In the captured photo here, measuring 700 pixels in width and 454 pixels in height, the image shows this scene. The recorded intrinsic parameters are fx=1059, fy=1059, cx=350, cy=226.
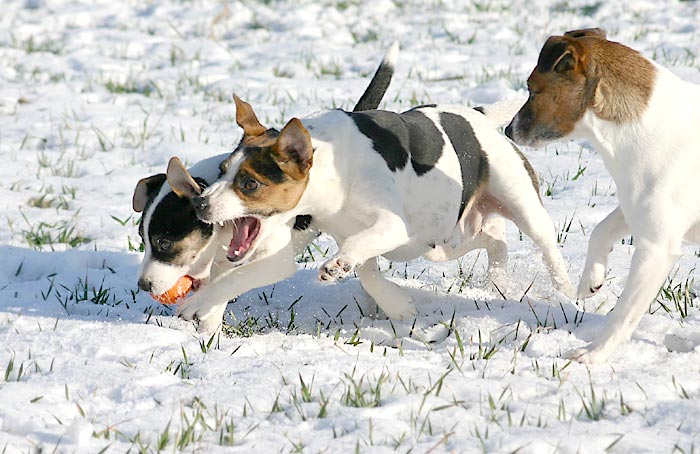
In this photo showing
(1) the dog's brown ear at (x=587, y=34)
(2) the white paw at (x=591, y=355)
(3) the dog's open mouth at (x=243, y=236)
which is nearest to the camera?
(2) the white paw at (x=591, y=355)

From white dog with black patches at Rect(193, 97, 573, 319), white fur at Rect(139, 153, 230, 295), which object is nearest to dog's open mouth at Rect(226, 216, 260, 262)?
white dog with black patches at Rect(193, 97, 573, 319)

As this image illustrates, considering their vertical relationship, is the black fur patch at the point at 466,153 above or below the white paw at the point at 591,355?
above

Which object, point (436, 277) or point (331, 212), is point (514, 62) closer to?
point (436, 277)

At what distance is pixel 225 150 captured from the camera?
8.11 metres

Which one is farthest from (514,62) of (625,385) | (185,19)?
(625,385)

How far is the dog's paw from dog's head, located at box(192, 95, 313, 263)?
38cm

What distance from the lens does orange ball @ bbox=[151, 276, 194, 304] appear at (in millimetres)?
5223

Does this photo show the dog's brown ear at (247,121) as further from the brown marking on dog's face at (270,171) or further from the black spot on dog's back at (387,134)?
the black spot on dog's back at (387,134)

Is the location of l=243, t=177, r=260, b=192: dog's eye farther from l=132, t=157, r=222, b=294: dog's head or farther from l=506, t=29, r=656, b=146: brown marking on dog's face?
l=506, t=29, r=656, b=146: brown marking on dog's face

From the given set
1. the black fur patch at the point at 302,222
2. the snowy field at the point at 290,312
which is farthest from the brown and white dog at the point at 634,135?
the black fur patch at the point at 302,222

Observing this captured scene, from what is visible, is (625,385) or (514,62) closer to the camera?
(625,385)

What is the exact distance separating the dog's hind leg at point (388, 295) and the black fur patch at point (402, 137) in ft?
1.86

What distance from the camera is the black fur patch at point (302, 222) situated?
5.25m

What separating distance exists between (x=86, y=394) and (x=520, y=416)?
5.30 feet
